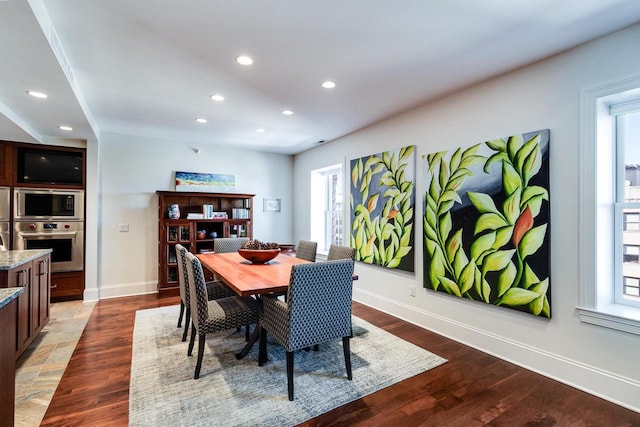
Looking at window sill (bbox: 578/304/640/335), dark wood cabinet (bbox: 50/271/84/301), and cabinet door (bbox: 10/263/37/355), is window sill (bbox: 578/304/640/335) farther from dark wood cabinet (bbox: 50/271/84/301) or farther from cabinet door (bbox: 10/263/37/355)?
dark wood cabinet (bbox: 50/271/84/301)

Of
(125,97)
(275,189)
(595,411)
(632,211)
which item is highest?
(125,97)

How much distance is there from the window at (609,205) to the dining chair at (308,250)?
2485 mm

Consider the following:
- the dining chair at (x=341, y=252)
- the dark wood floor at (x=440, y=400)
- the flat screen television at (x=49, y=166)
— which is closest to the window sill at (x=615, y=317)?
the dark wood floor at (x=440, y=400)

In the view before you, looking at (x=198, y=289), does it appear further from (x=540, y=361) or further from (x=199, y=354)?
(x=540, y=361)

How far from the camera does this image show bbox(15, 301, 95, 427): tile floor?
1984mm

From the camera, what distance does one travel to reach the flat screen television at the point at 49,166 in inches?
161

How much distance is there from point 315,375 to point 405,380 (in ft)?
2.28

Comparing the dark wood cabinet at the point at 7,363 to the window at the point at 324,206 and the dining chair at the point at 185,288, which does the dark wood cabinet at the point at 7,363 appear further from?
the window at the point at 324,206

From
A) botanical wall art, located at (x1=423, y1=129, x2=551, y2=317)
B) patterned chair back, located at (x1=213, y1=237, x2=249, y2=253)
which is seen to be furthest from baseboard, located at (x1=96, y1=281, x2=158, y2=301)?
botanical wall art, located at (x1=423, y1=129, x2=551, y2=317)

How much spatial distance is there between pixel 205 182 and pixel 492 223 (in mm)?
4492

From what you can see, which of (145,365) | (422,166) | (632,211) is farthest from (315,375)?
(632,211)

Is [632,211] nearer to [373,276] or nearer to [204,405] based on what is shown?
[373,276]

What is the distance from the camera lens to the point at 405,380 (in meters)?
2.34

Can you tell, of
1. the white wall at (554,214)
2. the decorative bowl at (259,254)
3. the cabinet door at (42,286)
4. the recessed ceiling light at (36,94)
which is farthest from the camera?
the decorative bowl at (259,254)
